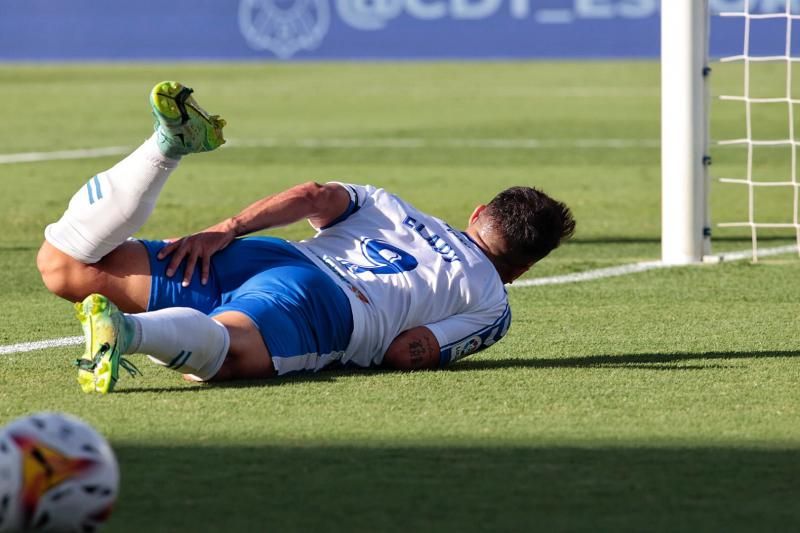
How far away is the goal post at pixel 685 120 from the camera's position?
326 inches

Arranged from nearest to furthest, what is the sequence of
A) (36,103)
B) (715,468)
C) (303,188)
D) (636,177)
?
(715,468) → (303,188) → (636,177) → (36,103)

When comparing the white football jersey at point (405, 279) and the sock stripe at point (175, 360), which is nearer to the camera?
the sock stripe at point (175, 360)

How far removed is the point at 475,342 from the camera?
214 inches

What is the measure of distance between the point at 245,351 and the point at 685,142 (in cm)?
388

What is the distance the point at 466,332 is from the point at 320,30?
87.6 ft

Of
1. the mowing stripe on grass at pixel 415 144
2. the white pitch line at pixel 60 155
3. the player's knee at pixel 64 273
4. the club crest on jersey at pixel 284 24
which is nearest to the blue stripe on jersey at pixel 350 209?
the player's knee at pixel 64 273

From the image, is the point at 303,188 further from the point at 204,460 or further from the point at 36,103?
the point at 36,103

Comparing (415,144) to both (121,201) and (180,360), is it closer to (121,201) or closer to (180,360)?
(121,201)

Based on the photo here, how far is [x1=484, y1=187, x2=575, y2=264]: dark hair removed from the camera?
17.9 feet

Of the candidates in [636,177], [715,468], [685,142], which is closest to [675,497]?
[715,468]

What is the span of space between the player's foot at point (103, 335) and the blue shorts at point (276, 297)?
0.50m

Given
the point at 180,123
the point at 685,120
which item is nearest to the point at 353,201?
the point at 180,123

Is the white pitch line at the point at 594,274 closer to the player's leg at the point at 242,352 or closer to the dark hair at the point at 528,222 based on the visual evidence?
the dark hair at the point at 528,222

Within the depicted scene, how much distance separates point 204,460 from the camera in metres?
4.10
